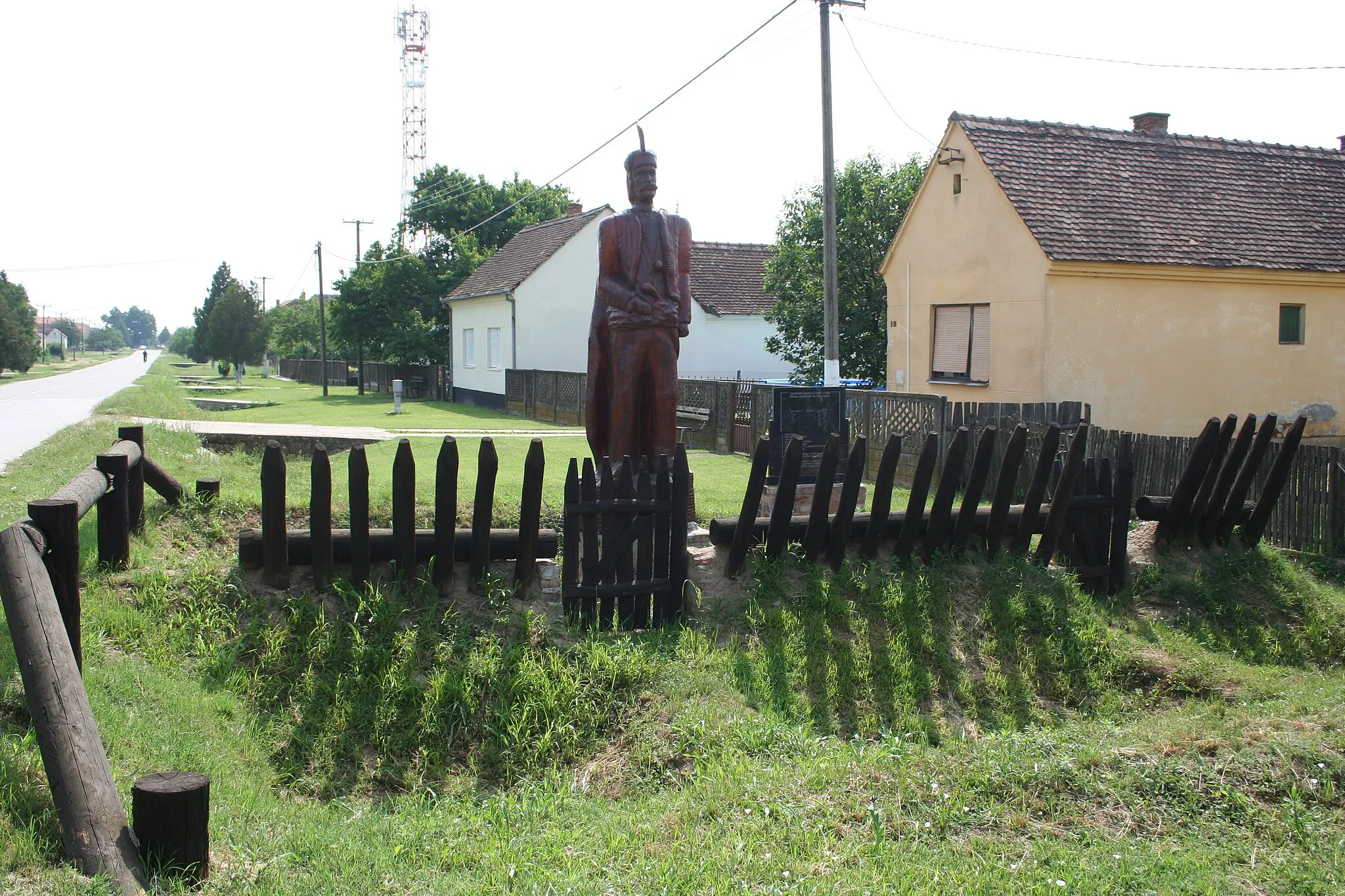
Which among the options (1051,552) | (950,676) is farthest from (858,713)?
(1051,552)

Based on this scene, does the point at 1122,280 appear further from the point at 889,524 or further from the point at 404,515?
the point at 404,515

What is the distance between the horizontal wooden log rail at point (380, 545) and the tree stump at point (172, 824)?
108 inches

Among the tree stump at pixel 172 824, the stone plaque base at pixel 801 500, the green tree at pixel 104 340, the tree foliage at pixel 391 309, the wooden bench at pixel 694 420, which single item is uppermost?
the green tree at pixel 104 340

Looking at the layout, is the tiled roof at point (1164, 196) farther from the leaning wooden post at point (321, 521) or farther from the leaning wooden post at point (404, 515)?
the leaning wooden post at point (321, 521)

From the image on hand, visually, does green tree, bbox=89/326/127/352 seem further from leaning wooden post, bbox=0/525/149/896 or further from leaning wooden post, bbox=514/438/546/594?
leaning wooden post, bbox=0/525/149/896

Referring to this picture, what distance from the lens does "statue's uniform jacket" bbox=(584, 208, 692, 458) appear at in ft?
25.3

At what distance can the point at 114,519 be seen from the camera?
6.29 m

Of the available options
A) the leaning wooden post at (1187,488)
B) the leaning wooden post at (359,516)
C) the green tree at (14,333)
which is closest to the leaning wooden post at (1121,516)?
the leaning wooden post at (1187,488)

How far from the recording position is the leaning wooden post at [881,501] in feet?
23.3

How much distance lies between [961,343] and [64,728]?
1649 cm

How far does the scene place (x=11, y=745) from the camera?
4.12m

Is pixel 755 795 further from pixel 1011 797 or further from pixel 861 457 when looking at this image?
pixel 861 457

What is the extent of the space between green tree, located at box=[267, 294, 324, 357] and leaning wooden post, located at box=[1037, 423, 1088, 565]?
56.6 meters

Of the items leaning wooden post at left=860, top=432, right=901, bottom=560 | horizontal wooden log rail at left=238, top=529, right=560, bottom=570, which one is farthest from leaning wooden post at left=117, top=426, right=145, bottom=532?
leaning wooden post at left=860, top=432, right=901, bottom=560
